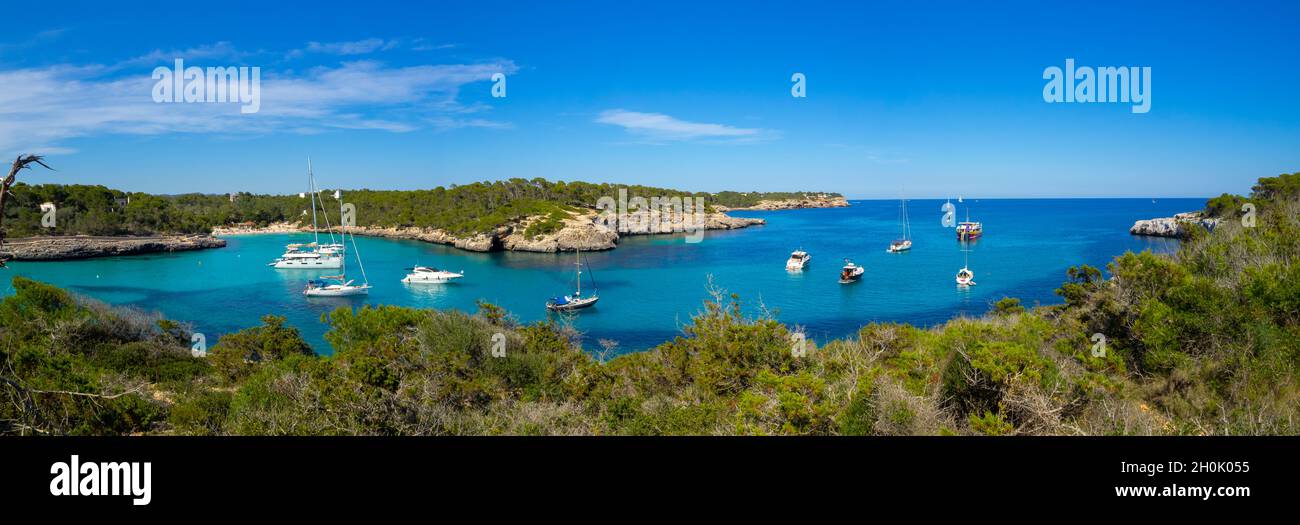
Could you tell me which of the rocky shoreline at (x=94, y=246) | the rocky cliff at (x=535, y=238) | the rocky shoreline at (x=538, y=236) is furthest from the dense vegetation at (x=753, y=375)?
the rocky shoreline at (x=94, y=246)

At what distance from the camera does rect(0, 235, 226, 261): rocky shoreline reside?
51.7 metres

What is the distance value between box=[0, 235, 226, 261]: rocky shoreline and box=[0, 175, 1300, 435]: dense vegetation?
5157 centimetres

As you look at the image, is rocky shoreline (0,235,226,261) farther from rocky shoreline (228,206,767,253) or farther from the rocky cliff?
the rocky cliff

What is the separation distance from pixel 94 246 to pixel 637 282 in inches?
2062

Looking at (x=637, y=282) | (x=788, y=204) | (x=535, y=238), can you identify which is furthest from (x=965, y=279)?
(x=788, y=204)

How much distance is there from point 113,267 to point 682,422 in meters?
61.6

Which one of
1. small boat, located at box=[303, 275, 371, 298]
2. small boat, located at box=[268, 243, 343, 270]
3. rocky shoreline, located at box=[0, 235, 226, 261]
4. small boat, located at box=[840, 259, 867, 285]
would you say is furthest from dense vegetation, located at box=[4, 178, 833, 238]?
small boat, located at box=[840, 259, 867, 285]

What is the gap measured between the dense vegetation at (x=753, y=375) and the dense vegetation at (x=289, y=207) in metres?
48.0

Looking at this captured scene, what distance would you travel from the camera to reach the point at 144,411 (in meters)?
8.34
